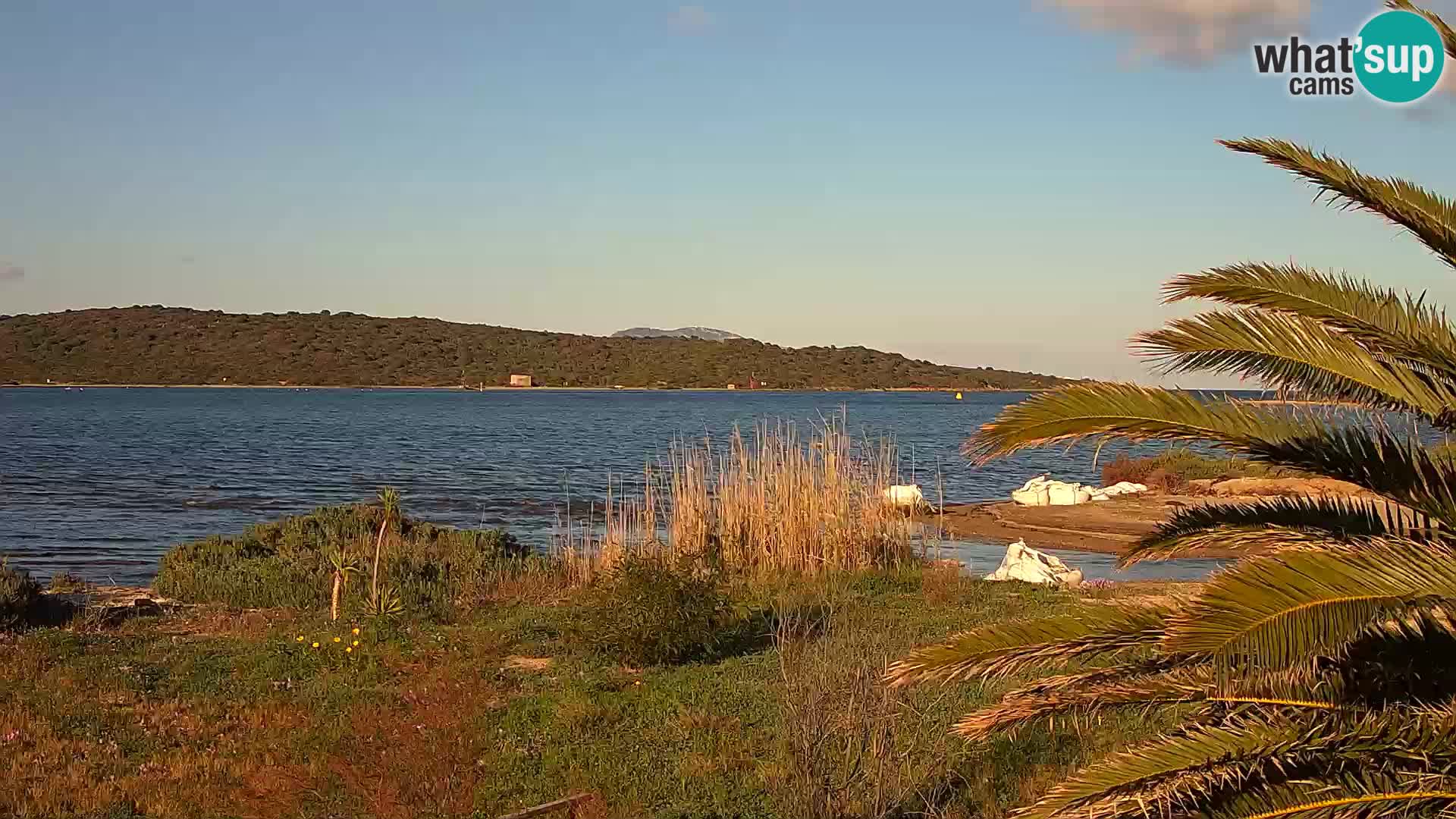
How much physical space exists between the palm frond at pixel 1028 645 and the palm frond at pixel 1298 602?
69 centimetres

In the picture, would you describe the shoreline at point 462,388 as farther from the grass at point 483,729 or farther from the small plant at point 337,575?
the grass at point 483,729

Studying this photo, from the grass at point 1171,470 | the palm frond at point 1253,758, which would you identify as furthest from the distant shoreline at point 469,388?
the palm frond at point 1253,758

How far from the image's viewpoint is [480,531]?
722 inches

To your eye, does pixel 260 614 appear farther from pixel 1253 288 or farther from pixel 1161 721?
pixel 1253 288

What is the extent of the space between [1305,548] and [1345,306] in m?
0.86

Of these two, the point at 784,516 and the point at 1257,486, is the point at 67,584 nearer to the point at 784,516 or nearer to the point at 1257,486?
the point at 784,516

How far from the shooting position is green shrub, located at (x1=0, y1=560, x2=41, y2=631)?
41.5ft

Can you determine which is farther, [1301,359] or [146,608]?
[146,608]

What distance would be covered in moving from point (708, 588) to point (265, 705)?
13.0 ft

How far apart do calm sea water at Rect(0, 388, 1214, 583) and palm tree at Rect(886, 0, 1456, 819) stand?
17.4 feet

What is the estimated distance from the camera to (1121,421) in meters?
4.30

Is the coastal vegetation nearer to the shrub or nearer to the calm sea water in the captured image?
the shrub

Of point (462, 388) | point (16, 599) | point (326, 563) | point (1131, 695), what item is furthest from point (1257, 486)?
point (462, 388)

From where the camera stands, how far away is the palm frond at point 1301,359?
14.3ft
